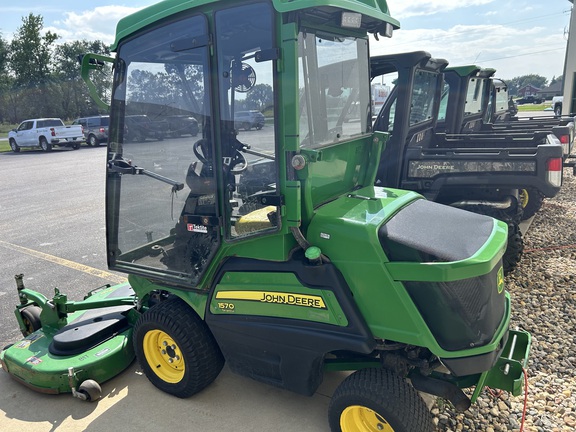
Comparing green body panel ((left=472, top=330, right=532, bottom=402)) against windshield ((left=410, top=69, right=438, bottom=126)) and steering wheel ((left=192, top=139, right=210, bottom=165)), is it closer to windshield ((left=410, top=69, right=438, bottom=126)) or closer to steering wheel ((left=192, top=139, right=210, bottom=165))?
steering wheel ((left=192, top=139, right=210, bottom=165))

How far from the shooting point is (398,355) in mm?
2482

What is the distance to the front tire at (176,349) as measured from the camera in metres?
2.89

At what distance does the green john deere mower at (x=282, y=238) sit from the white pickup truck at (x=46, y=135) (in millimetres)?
20597

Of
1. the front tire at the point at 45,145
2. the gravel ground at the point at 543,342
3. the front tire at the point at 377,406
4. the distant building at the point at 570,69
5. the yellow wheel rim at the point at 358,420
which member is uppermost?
the distant building at the point at 570,69

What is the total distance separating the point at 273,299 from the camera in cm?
255

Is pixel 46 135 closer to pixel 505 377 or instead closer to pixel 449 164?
pixel 449 164

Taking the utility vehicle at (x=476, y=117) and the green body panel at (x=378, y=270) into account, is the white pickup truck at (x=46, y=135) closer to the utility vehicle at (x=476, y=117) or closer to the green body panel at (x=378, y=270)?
the utility vehicle at (x=476, y=117)

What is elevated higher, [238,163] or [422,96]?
[422,96]

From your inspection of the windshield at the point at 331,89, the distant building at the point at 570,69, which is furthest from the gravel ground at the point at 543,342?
the distant building at the point at 570,69

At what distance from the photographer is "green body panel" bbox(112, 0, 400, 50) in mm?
2148

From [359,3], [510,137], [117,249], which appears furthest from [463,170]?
[117,249]

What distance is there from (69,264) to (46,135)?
18.3 meters

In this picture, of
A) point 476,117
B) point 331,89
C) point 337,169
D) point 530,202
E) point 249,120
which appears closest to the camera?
point 249,120

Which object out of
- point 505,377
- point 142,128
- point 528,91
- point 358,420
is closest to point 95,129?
point 142,128
